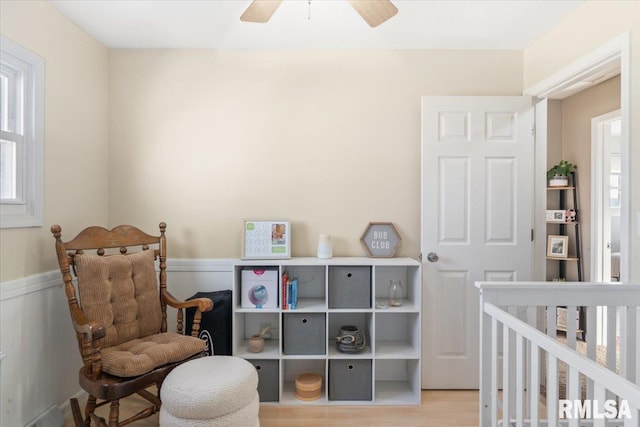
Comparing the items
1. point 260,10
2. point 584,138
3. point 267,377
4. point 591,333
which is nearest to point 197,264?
point 267,377

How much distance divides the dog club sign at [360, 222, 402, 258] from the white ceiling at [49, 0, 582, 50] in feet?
4.35

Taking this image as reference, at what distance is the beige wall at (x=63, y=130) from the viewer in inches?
76.2

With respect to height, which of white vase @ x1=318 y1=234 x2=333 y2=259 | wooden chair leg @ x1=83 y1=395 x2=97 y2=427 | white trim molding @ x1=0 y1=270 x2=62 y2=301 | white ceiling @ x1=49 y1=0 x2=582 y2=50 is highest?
white ceiling @ x1=49 y1=0 x2=582 y2=50

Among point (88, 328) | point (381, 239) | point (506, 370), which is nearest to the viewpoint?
point (506, 370)

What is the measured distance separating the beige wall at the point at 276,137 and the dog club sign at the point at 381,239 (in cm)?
7

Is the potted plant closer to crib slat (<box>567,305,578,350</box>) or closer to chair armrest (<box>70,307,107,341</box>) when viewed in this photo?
crib slat (<box>567,305,578,350</box>)

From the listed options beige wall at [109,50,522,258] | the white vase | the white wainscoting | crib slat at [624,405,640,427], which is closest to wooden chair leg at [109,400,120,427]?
the white wainscoting

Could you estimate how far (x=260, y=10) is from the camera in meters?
1.68

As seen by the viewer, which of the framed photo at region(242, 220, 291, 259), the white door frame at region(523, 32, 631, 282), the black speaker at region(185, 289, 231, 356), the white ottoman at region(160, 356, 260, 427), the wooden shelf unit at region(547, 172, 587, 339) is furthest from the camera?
the wooden shelf unit at region(547, 172, 587, 339)

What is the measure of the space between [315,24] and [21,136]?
1.83 m

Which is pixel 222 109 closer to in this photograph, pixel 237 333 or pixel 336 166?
pixel 336 166

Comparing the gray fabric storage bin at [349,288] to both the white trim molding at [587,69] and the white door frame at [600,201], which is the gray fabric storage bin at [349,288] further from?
the white door frame at [600,201]

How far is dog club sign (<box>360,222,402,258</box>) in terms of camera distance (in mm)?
2664

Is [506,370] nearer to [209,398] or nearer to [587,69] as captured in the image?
[209,398]
